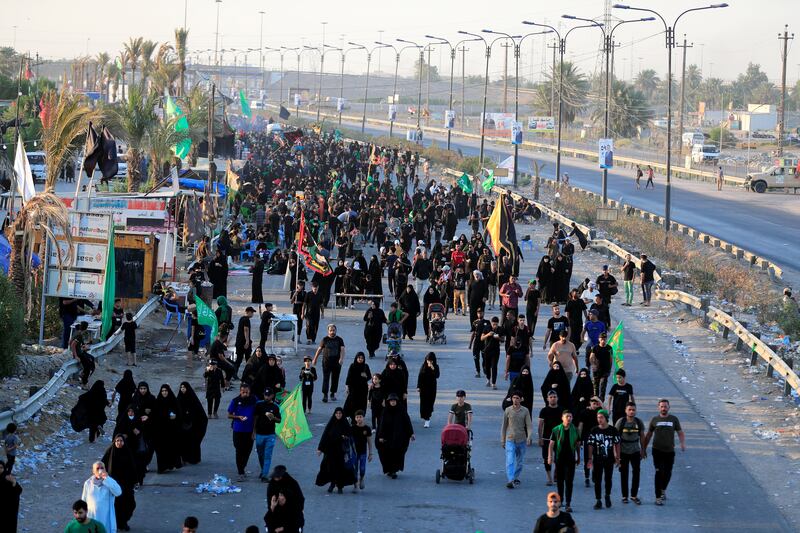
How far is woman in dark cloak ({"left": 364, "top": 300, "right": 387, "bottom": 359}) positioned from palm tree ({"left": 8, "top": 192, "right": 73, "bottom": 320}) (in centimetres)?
486

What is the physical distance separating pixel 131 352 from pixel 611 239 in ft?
73.8

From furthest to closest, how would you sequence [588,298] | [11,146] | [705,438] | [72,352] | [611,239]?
[11,146], [611,239], [588,298], [72,352], [705,438]

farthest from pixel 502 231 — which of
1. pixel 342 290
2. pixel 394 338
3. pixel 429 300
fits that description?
pixel 394 338

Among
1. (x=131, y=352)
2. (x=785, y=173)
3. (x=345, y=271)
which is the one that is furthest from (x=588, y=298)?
(x=785, y=173)

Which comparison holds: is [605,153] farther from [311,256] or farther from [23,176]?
[23,176]

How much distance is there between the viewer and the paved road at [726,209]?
47500 millimetres

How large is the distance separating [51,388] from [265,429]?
166 inches

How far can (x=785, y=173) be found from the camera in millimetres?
69250

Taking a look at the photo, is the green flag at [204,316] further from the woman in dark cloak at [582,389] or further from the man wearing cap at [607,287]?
the man wearing cap at [607,287]

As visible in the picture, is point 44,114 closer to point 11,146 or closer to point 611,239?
point 611,239

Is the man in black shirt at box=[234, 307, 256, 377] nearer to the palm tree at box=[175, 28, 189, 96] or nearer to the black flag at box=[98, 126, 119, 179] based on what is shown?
the black flag at box=[98, 126, 119, 179]

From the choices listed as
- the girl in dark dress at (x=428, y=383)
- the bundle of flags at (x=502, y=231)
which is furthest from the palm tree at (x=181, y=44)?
the girl in dark dress at (x=428, y=383)

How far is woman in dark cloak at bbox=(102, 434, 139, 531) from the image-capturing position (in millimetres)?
12906

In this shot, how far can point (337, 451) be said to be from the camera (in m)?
14.5
